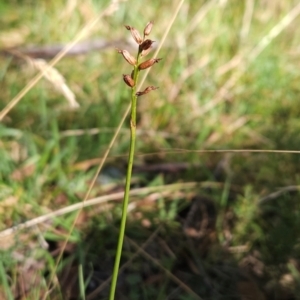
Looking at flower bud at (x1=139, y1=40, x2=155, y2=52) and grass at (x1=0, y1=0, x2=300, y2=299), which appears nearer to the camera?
flower bud at (x1=139, y1=40, x2=155, y2=52)

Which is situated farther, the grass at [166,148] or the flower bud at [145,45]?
the grass at [166,148]

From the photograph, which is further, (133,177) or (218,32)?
(218,32)

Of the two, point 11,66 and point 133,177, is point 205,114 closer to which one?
point 133,177

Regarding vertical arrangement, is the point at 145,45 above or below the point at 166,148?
above

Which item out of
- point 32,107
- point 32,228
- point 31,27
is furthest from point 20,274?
point 31,27

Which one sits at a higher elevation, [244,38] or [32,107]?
[244,38]

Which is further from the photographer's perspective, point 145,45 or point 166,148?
point 166,148

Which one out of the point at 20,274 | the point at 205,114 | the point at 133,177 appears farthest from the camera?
the point at 205,114

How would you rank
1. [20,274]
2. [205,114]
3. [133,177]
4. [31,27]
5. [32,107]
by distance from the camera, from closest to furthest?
[20,274] → [133,177] → [32,107] → [205,114] → [31,27]
